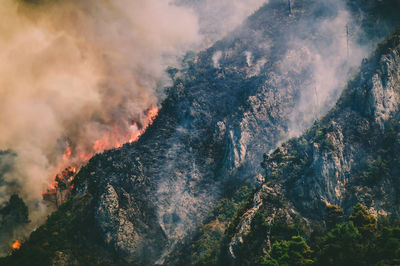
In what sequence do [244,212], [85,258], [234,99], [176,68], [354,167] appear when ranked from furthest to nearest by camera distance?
1. [176,68]
2. [234,99]
3. [85,258]
4. [244,212]
5. [354,167]

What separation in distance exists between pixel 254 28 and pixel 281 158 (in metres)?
86.2

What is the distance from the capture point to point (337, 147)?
235ft

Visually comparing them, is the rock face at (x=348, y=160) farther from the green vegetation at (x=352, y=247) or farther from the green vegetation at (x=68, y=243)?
the green vegetation at (x=68, y=243)

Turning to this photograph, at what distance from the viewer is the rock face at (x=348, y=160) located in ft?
214

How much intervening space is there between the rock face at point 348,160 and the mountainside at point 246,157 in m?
0.27

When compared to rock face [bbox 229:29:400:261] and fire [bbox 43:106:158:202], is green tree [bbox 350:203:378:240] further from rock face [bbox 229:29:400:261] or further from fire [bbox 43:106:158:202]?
fire [bbox 43:106:158:202]

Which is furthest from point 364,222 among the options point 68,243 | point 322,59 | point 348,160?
point 68,243

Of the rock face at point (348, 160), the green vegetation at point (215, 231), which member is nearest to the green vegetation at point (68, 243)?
the green vegetation at point (215, 231)

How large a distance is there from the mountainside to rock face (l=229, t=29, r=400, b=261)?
27 cm

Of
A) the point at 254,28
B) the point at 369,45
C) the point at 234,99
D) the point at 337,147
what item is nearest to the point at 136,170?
the point at 234,99

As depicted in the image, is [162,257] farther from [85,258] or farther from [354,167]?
[354,167]

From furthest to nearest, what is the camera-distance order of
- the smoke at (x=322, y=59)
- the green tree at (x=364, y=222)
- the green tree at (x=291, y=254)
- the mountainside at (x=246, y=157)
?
the smoke at (x=322, y=59)
the mountainside at (x=246, y=157)
the green tree at (x=364, y=222)
the green tree at (x=291, y=254)

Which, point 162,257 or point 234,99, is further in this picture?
point 234,99

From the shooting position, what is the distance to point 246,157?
347 ft
